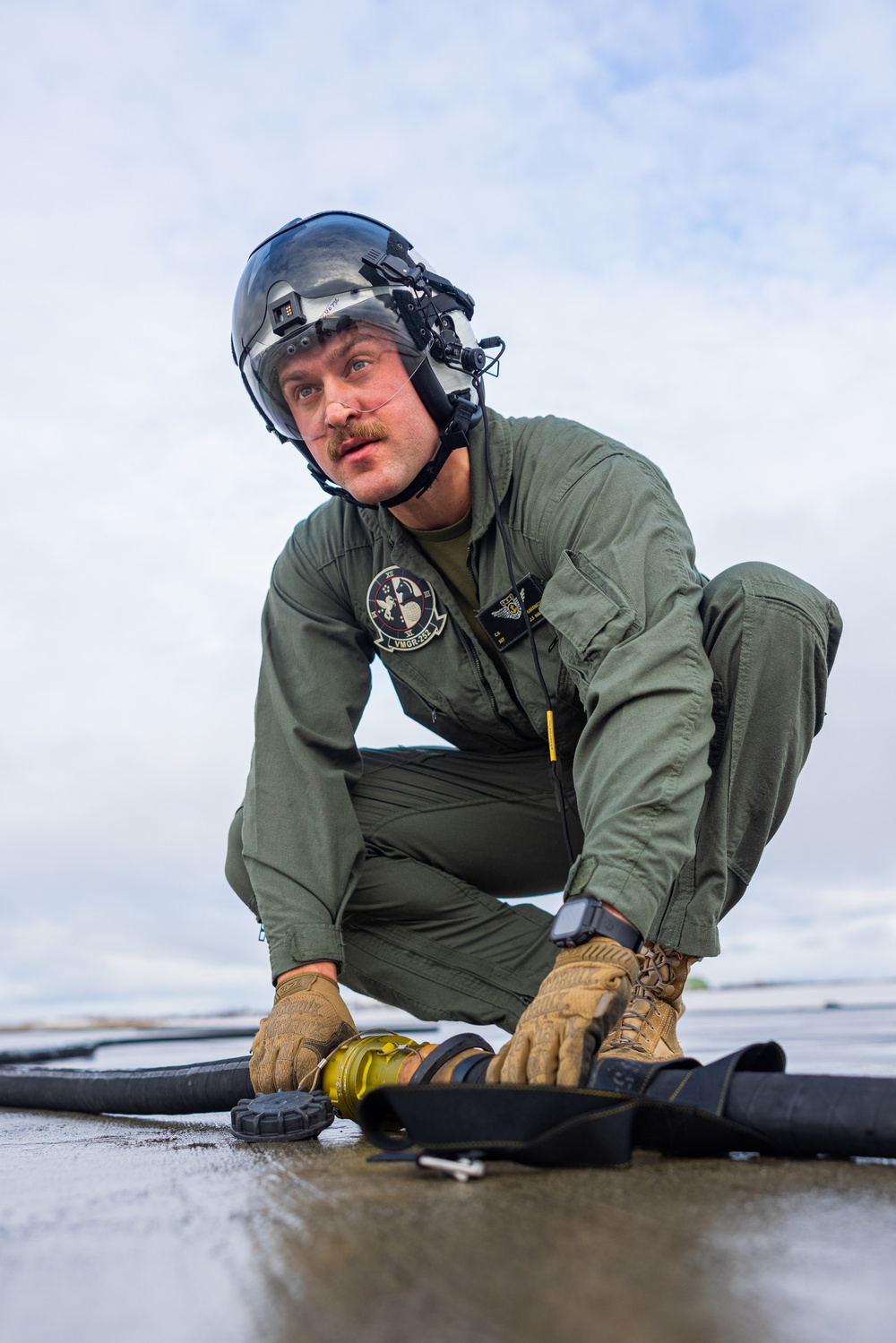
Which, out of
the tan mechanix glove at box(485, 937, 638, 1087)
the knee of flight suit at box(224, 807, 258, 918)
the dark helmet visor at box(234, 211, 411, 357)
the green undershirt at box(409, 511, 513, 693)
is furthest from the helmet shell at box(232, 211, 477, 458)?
the tan mechanix glove at box(485, 937, 638, 1087)

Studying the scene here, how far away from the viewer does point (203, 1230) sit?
0.91 meters

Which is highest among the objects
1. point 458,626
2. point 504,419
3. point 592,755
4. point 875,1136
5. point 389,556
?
point 504,419

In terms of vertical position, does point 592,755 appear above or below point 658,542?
below

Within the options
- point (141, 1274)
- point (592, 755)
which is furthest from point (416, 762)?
point (141, 1274)

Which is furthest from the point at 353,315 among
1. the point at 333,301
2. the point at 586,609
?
the point at 586,609

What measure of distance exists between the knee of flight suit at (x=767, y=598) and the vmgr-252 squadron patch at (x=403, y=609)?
0.63 meters

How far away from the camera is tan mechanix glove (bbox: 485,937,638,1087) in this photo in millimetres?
1294

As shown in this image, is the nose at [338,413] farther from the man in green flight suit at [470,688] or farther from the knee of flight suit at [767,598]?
the knee of flight suit at [767,598]

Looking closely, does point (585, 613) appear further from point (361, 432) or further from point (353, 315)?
point (353, 315)

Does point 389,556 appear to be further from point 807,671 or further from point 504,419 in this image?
point 807,671

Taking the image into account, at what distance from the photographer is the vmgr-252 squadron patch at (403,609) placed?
8.28ft

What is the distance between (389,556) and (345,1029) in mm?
1092

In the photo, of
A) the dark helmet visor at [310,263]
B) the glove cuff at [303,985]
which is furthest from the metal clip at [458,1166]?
the dark helmet visor at [310,263]

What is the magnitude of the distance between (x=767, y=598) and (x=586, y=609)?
0.43m
